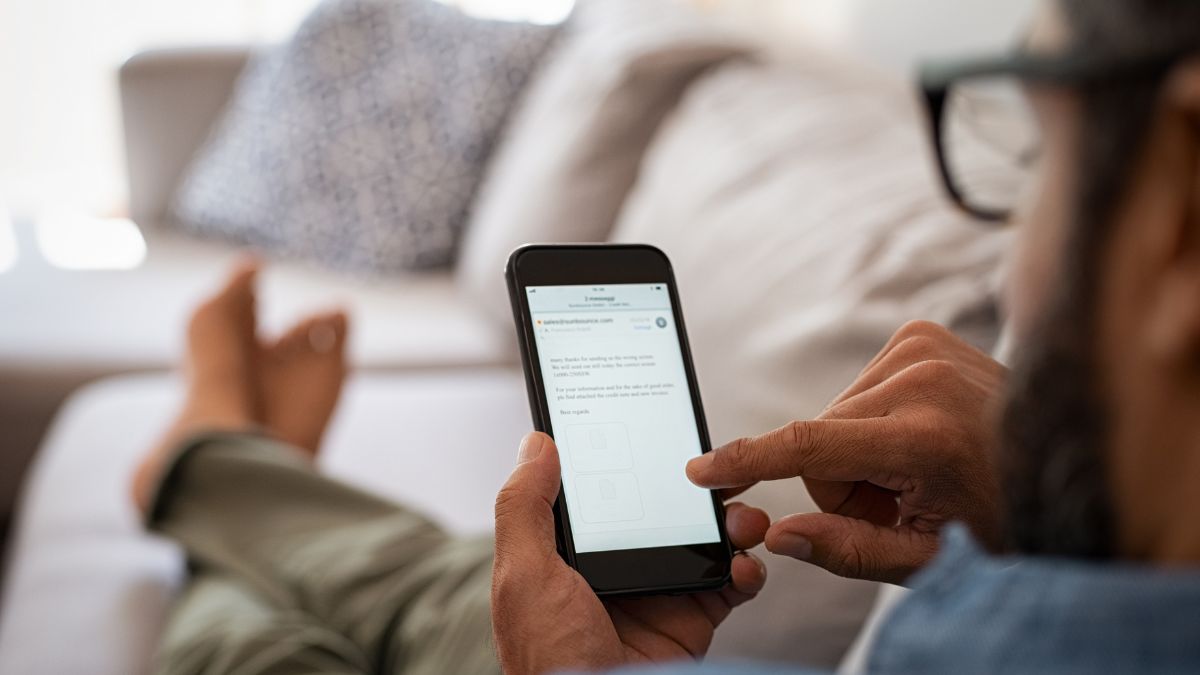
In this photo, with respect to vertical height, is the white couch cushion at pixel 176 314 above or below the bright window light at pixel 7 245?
below

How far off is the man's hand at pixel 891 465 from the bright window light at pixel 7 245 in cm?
164

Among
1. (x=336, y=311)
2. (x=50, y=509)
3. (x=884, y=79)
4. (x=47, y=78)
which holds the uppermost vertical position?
(x=47, y=78)

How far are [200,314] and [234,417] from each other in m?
0.24

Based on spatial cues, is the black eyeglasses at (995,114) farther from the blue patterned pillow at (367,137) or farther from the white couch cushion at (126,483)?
the blue patterned pillow at (367,137)

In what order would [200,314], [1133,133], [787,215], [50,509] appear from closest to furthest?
[1133,133]
[787,215]
[50,509]
[200,314]

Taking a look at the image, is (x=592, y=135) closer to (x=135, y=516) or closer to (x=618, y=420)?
(x=135, y=516)

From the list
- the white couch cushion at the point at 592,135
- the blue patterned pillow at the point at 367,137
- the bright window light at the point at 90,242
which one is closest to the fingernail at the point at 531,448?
the white couch cushion at the point at 592,135

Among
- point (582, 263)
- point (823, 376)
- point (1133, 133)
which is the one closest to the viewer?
point (1133, 133)

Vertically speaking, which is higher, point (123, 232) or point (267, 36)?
point (267, 36)

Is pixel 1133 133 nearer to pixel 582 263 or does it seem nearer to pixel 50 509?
pixel 582 263

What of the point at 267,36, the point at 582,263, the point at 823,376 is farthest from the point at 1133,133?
the point at 267,36

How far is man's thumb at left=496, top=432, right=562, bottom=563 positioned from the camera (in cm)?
59

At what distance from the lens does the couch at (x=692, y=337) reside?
0.84 m

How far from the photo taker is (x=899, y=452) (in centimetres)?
59
